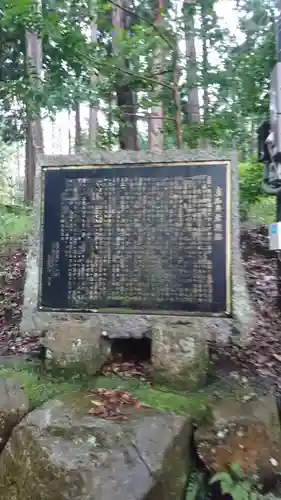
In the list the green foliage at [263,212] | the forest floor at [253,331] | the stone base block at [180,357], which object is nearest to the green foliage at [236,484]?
the stone base block at [180,357]

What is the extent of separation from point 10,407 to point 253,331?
276 cm

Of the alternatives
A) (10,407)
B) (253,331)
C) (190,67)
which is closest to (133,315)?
(10,407)

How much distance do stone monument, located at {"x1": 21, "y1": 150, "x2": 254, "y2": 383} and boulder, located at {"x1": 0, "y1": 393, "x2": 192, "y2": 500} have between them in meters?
0.71

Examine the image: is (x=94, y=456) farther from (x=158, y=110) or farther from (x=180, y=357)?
(x=158, y=110)

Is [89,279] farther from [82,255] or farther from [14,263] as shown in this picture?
[14,263]

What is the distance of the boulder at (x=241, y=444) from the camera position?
3.16 metres

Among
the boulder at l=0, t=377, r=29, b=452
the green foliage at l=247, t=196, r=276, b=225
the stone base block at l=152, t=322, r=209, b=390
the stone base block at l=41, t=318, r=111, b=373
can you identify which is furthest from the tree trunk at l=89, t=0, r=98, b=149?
the boulder at l=0, t=377, r=29, b=452

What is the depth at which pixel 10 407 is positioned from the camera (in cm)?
339

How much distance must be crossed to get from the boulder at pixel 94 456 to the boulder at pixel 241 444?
0.52ft

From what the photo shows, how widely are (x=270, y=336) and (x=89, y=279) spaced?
2301 millimetres

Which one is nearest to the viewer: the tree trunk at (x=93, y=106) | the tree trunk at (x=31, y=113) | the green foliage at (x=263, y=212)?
the tree trunk at (x=93, y=106)

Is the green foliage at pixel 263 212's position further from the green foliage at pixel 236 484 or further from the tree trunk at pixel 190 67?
the green foliage at pixel 236 484

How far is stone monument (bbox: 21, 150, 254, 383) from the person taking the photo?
13.0ft

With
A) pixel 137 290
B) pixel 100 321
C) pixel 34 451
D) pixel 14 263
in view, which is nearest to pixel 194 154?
pixel 137 290
